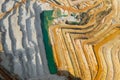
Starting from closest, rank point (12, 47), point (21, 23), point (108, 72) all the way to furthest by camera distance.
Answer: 1. point (108, 72)
2. point (12, 47)
3. point (21, 23)

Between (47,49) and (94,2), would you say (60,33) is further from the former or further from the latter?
(94,2)

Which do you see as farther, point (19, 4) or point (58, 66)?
point (19, 4)

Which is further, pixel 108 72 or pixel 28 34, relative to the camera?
pixel 28 34

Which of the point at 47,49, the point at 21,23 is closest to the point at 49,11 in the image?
the point at 21,23

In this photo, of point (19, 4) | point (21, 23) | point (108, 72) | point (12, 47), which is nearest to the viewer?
point (108, 72)

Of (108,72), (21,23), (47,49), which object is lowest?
(108,72)

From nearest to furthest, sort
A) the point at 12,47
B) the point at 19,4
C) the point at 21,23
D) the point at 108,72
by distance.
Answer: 1. the point at 108,72
2. the point at 12,47
3. the point at 21,23
4. the point at 19,4

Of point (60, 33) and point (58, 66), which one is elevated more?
point (60, 33)

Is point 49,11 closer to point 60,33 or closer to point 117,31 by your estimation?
point 60,33

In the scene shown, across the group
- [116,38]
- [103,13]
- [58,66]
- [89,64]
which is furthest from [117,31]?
[58,66]
